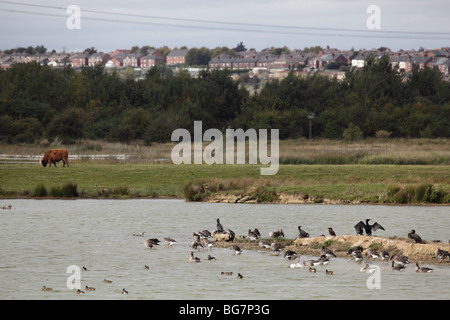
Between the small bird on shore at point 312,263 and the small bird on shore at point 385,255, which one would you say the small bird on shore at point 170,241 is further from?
the small bird on shore at point 385,255

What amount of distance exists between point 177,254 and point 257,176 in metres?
20.8

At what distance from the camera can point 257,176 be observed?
46281mm

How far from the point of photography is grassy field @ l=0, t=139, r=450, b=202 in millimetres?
40156

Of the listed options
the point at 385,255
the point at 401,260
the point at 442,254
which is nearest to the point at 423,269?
the point at 401,260

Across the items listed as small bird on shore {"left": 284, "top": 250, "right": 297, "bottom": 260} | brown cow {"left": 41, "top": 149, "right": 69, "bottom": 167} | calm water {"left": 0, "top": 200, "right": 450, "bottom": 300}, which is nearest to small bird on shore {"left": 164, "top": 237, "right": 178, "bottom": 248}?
calm water {"left": 0, "top": 200, "right": 450, "bottom": 300}

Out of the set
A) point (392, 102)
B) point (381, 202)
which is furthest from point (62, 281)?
point (392, 102)

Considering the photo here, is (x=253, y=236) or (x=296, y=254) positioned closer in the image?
(x=296, y=254)

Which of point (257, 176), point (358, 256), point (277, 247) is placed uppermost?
point (358, 256)

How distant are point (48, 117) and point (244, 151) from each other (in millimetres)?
30356

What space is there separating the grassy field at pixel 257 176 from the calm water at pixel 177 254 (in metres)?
2.17

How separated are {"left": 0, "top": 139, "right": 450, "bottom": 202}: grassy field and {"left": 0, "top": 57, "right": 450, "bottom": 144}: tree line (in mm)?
21075

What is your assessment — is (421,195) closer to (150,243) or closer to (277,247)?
(277,247)

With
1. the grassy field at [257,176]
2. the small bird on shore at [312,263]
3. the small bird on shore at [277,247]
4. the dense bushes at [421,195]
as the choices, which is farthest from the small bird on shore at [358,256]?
the grassy field at [257,176]

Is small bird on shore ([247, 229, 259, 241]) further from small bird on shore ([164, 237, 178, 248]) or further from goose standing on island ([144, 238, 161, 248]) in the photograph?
goose standing on island ([144, 238, 161, 248])
